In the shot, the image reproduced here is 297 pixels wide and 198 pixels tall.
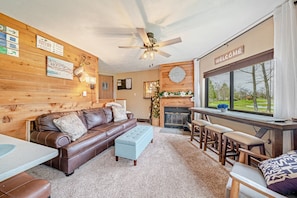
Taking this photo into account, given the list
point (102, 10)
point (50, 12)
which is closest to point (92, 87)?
point (50, 12)

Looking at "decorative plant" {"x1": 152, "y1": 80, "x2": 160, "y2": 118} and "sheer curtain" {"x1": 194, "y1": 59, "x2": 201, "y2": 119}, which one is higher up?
"sheer curtain" {"x1": 194, "y1": 59, "x2": 201, "y2": 119}

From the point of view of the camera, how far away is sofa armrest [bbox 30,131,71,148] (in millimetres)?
1854

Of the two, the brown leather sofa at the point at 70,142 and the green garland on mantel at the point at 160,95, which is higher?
the green garland on mantel at the point at 160,95

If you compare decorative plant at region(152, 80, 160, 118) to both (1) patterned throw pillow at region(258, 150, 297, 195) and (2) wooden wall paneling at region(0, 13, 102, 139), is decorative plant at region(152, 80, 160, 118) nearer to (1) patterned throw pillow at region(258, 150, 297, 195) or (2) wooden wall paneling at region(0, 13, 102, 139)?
(2) wooden wall paneling at region(0, 13, 102, 139)

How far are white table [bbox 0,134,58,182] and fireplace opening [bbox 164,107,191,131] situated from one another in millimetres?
4076

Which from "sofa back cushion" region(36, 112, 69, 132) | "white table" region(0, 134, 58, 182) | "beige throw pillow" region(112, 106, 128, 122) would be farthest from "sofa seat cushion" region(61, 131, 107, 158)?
"beige throw pillow" region(112, 106, 128, 122)

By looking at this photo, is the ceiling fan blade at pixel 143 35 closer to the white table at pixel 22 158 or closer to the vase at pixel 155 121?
the white table at pixel 22 158

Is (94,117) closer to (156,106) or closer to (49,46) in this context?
(49,46)

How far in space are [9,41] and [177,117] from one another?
15.2 ft

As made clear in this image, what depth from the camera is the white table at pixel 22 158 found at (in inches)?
30.8

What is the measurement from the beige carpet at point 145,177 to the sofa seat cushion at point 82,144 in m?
0.32

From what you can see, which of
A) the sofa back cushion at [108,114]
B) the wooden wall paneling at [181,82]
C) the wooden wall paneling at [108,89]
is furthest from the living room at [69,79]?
the wooden wall paneling at [108,89]

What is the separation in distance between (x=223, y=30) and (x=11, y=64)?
3.96 m

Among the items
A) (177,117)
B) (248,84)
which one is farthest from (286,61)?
(177,117)
